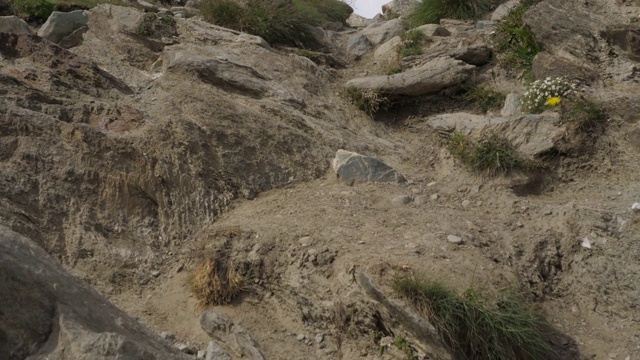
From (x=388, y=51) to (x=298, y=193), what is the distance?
4339 mm

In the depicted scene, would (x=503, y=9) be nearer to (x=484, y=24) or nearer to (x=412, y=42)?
(x=484, y=24)

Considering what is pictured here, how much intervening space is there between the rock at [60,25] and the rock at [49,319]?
21.9ft

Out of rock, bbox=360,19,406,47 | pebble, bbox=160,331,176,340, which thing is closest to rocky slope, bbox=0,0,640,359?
pebble, bbox=160,331,176,340

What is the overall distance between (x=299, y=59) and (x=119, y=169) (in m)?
3.93

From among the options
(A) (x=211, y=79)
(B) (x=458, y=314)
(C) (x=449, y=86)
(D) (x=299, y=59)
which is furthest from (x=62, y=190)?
(C) (x=449, y=86)

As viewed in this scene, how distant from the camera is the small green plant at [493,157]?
25.7 ft

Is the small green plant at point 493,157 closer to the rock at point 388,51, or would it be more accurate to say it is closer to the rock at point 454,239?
the rock at point 454,239

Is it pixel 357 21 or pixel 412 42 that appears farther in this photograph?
pixel 357 21

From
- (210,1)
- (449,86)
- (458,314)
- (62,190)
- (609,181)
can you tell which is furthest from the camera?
(210,1)

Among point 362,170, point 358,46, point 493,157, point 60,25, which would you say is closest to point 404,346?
point 362,170

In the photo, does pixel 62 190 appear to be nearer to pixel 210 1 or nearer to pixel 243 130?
pixel 243 130

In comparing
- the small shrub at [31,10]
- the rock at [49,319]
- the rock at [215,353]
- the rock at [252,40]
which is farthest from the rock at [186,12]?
the rock at [49,319]

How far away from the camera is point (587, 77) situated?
9.11 metres

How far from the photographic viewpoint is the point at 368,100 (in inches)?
379
